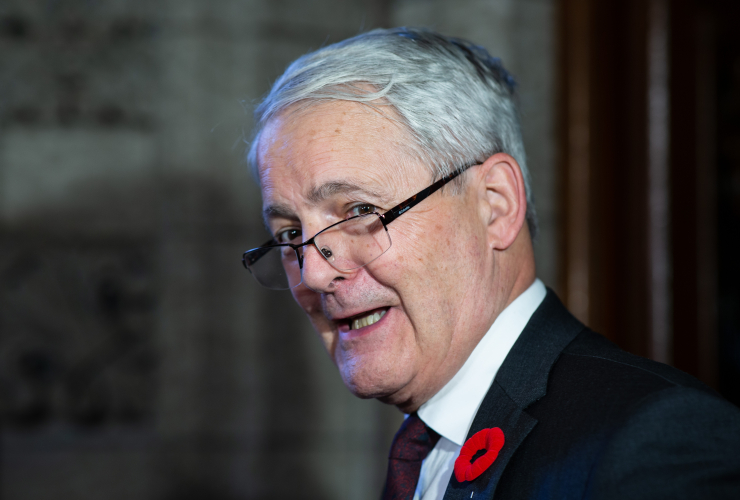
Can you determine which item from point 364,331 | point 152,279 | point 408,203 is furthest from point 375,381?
point 152,279

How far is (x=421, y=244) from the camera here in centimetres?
122

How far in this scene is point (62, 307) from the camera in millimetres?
2859

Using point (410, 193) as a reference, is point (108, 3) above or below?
above

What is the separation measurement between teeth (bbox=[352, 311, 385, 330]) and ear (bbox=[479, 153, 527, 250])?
0.29m

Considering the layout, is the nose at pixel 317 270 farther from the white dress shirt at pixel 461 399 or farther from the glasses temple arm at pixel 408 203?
the white dress shirt at pixel 461 399

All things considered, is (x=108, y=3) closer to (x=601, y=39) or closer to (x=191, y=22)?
(x=191, y=22)

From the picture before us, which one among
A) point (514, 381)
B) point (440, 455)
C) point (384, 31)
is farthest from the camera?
point (384, 31)

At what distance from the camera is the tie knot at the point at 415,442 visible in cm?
130

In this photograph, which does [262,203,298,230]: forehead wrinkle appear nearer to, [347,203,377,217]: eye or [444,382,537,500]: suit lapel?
[347,203,377,217]: eye

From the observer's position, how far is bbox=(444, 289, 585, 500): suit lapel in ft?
3.39

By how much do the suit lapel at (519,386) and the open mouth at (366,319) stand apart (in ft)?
0.94

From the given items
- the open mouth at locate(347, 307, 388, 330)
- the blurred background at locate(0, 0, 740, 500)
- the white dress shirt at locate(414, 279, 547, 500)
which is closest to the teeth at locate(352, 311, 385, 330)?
the open mouth at locate(347, 307, 388, 330)

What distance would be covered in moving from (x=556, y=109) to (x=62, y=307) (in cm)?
245

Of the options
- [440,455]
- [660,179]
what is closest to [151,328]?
[440,455]
